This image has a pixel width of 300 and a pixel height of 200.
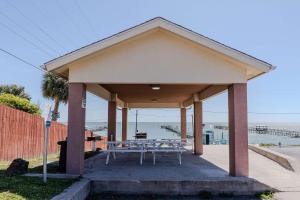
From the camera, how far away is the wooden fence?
11672mm

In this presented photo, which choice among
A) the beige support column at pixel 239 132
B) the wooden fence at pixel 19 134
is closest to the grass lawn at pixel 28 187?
the wooden fence at pixel 19 134

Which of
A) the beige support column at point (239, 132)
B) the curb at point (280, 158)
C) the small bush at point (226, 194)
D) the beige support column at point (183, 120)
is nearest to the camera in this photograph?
the small bush at point (226, 194)

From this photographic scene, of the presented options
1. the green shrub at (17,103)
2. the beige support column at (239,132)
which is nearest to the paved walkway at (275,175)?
the beige support column at (239,132)

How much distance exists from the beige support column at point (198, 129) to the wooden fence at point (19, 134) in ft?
24.6

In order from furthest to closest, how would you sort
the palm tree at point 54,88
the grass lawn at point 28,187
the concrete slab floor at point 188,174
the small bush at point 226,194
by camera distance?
the palm tree at point 54,88 → the concrete slab floor at point 188,174 → the small bush at point 226,194 → the grass lawn at point 28,187

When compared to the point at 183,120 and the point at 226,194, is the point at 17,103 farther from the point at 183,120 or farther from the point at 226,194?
the point at 226,194

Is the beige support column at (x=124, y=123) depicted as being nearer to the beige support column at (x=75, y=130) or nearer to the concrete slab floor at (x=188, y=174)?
the concrete slab floor at (x=188, y=174)

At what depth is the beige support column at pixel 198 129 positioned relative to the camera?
52.3 feet

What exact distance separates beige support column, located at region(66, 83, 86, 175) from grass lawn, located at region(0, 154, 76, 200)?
988 millimetres

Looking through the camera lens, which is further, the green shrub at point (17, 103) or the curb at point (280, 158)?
the green shrub at point (17, 103)

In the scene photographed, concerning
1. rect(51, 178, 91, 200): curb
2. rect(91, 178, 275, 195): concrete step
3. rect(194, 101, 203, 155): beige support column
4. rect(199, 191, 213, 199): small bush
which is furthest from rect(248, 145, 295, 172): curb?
rect(51, 178, 91, 200): curb

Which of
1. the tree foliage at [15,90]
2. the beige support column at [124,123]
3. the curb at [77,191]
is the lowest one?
the curb at [77,191]

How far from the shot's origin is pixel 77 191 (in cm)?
672

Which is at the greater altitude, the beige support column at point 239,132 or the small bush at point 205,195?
the beige support column at point 239,132
